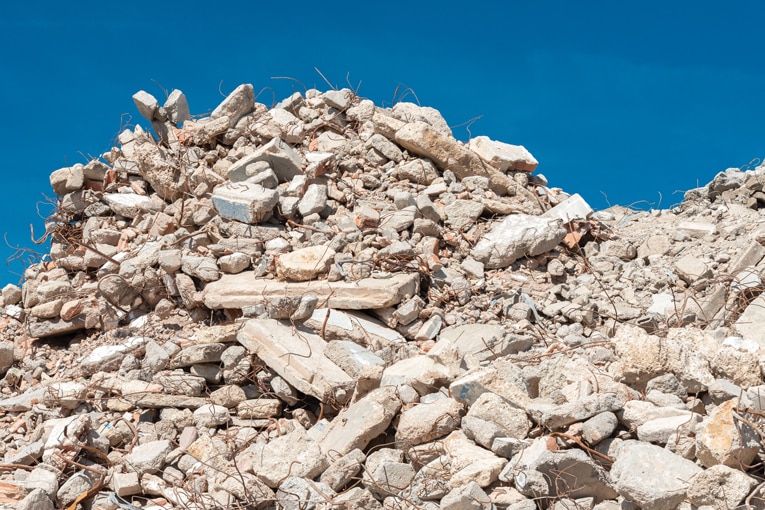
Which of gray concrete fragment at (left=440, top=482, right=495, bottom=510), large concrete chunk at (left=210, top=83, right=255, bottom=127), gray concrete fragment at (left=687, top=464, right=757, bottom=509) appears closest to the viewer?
gray concrete fragment at (left=687, top=464, right=757, bottom=509)

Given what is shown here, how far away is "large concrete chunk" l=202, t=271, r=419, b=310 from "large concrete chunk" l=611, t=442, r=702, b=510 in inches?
137

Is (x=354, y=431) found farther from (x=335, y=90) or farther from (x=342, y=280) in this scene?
(x=335, y=90)

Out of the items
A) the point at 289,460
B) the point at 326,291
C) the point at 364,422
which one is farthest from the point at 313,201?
the point at 289,460

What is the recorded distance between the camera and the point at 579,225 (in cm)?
959

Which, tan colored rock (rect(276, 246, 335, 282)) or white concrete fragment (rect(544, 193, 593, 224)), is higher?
white concrete fragment (rect(544, 193, 593, 224))

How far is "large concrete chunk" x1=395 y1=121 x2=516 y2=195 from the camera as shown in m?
9.95

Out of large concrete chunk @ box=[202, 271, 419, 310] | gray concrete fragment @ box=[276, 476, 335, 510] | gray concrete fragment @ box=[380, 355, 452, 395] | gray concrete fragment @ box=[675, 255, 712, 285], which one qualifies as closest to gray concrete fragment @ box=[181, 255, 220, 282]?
large concrete chunk @ box=[202, 271, 419, 310]

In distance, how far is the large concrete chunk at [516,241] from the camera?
8805 millimetres

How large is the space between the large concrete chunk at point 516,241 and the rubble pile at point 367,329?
28 mm

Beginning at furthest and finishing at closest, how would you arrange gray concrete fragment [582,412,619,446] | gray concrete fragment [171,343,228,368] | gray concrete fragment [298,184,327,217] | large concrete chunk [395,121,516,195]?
large concrete chunk [395,121,516,195] < gray concrete fragment [298,184,327,217] < gray concrete fragment [171,343,228,368] < gray concrete fragment [582,412,619,446]

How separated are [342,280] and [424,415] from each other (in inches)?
105

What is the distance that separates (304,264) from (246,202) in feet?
4.27

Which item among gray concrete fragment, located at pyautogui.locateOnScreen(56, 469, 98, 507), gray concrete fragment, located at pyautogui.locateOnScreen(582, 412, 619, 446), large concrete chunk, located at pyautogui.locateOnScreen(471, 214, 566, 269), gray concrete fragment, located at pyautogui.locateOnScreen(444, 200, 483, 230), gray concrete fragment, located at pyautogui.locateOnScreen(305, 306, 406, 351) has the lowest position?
gray concrete fragment, located at pyautogui.locateOnScreen(582, 412, 619, 446)

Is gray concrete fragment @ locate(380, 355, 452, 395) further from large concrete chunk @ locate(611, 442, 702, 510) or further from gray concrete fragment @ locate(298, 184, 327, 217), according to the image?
gray concrete fragment @ locate(298, 184, 327, 217)
